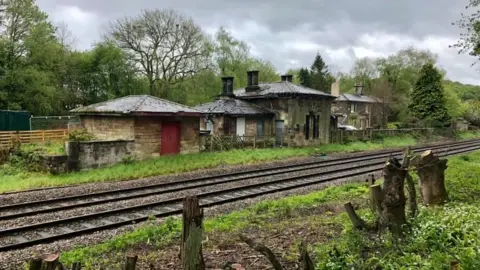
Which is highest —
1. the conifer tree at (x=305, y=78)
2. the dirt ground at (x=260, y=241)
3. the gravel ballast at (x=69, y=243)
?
the conifer tree at (x=305, y=78)

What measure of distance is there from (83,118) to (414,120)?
41.2 m

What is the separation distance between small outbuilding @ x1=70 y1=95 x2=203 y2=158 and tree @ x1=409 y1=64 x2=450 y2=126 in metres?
34.8

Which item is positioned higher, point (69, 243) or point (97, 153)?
point (97, 153)

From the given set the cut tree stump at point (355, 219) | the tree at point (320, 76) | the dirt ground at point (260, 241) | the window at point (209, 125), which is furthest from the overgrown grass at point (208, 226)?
the tree at point (320, 76)

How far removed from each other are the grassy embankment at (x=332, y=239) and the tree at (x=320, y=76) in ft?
171

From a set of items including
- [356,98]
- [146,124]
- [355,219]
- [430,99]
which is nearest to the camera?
[355,219]

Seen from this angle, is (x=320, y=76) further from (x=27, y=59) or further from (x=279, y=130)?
(x=27, y=59)

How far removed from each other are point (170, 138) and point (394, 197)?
17.0 meters

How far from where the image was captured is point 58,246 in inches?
328

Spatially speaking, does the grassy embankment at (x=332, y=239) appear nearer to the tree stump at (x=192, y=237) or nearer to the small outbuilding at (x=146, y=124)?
the tree stump at (x=192, y=237)

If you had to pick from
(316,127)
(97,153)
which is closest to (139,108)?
(97,153)

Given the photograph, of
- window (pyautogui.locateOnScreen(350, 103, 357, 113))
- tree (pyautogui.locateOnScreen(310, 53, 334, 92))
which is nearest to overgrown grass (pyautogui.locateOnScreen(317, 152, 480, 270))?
window (pyautogui.locateOnScreen(350, 103, 357, 113))

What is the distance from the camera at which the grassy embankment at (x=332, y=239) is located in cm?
514

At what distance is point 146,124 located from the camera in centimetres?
2059
